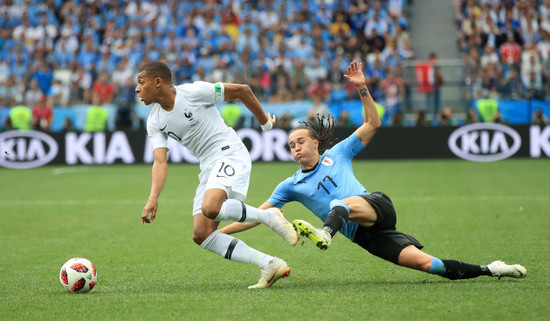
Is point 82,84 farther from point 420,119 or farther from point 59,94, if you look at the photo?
point 420,119

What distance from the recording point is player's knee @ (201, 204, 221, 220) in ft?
18.8

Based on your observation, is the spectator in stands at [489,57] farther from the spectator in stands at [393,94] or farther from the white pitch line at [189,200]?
the white pitch line at [189,200]

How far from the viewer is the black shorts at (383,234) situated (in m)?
5.88

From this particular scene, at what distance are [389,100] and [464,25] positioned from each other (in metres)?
5.30

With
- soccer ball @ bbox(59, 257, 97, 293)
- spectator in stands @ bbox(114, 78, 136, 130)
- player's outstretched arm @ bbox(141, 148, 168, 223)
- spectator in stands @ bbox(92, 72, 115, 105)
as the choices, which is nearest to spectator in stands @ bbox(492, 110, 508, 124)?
spectator in stands @ bbox(114, 78, 136, 130)

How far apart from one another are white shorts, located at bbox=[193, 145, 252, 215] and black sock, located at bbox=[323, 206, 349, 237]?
2.85 feet

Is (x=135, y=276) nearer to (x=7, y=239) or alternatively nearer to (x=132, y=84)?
(x=7, y=239)

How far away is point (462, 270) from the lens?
5.87 m

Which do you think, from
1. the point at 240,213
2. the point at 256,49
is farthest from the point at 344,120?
the point at 240,213

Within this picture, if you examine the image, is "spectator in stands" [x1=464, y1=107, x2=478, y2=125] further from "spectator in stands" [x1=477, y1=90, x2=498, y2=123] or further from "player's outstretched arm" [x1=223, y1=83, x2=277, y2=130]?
"player's outstretched arm" [x1=223, y1=83, x2=277, y2=130]

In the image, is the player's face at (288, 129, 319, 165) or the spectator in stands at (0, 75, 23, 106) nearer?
the player's face at (288, 129, 319, 165)

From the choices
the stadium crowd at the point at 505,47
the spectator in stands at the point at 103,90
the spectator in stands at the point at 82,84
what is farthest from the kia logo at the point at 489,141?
the spectator in stands at the point at 82,84

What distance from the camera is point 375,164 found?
63.4 ft

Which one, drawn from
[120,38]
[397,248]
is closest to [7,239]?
[397,248]
